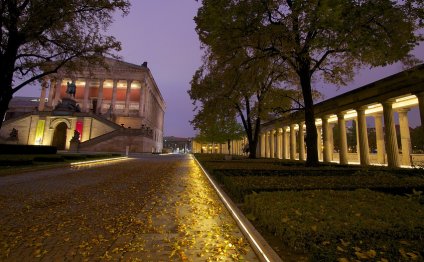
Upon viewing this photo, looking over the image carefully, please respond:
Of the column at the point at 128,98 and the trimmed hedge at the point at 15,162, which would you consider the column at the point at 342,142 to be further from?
the column at the point at 128,98

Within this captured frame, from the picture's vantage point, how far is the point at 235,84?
17531 mm

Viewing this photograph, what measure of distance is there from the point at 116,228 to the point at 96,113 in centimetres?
7901

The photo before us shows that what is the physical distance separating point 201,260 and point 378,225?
301 centimetres

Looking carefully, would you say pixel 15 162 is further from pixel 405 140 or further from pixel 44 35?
pixel 405 140

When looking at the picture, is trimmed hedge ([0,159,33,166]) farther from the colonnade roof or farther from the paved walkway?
the colonnade roof

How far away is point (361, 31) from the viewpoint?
38.4 feet

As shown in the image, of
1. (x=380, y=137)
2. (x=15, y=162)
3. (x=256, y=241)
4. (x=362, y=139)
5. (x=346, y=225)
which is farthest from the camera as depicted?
(x=380, y=137)

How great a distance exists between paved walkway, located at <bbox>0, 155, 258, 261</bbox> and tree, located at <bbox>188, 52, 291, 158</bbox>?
9.57m

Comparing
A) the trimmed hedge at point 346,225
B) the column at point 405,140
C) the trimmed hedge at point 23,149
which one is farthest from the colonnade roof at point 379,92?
the trimmed hedge at point 23,149

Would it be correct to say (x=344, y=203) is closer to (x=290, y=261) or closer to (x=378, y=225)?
(x=378, y=225)

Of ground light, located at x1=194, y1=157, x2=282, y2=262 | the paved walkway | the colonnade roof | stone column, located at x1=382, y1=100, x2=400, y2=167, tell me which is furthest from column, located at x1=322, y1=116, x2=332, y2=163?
ground light, located at x1=194, y1=157, x2=282, y2=262

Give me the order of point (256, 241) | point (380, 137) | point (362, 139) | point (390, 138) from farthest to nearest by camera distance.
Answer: point (380, 137), point (362, 139), point (390, 138), point (256, 241)

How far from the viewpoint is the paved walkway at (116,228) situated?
4391mm

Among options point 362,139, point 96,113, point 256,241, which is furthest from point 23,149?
point 96,113
